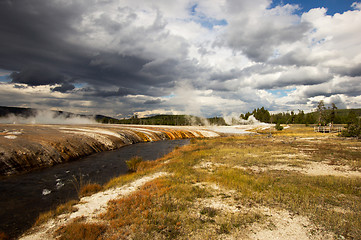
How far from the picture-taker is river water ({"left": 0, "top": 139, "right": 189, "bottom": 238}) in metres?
10.0

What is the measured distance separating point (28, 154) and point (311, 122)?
201789 millimetres

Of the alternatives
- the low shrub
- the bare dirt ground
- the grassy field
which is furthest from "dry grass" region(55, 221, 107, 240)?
the low shrub

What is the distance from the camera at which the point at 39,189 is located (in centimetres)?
1464

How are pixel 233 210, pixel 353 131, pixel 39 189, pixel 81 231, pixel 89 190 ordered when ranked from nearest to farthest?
1. pixel 81 231
2. pixel 233 210
3. pixel 89 190
4. pixel 39 189
5. pixel 353 131

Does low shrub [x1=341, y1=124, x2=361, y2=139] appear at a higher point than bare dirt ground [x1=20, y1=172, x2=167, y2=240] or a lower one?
higher

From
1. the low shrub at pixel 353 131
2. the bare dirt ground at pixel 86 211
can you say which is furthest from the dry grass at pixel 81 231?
the low shrub at pixel 353 131

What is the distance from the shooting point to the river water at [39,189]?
10.0 metres

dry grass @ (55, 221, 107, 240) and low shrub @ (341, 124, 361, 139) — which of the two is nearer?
dry grass @ (55, 221, 107, 240)

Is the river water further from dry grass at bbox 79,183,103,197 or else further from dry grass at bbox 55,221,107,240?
dry grass at bbox 55,221,107,240

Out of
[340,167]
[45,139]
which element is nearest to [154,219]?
[340,167]

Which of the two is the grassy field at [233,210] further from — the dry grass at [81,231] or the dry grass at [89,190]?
the dry grass at [89,190]

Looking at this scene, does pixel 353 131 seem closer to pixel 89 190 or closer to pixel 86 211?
pixel 89 190

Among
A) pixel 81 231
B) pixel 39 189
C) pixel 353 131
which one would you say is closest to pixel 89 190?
pixel 39 189

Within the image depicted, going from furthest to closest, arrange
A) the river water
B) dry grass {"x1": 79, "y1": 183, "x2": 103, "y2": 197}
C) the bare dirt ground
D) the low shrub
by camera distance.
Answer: the low shrub, dry grass {"x1": 79, "y1": 183, "x2": 103, "y2": 197}, the river water, the bare dirt ground
